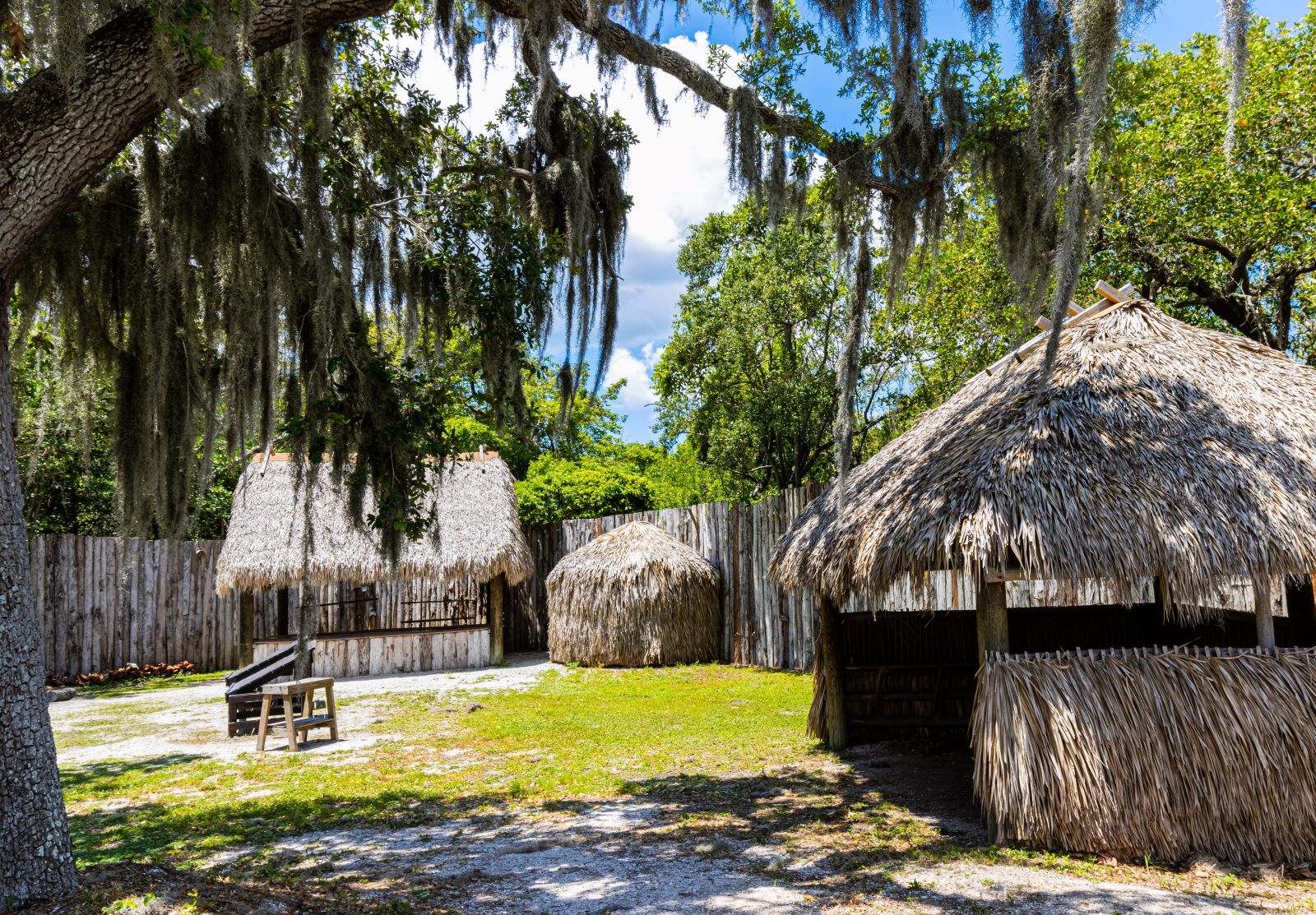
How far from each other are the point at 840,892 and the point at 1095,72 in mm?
3898

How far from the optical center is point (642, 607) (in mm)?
13141

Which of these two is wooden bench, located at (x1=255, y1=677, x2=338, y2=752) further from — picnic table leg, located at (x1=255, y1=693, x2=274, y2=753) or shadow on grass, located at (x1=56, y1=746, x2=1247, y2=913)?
shadow on grass, located at (x1=56, y1=746, x2=1247, y2=913)

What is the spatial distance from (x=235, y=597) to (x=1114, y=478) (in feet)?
47.2

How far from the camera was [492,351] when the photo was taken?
18.7 ft

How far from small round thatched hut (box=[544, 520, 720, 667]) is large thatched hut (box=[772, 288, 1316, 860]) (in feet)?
23.4

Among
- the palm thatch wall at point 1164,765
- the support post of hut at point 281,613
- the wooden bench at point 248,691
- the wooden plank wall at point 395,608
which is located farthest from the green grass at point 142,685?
the palm thatch wall at point 1164,765

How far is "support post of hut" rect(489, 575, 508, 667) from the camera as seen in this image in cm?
1444

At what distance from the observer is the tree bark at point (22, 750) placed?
10.2 feet

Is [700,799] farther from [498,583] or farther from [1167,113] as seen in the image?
[1167,113]

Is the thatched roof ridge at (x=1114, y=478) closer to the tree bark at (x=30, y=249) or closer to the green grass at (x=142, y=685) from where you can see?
the tree bark at (x=30, y=249)

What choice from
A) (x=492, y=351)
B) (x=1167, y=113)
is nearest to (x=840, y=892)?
(x=492, y=351)

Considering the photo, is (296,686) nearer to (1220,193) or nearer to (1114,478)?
(1114,478)

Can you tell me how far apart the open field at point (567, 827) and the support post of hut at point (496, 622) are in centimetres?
507

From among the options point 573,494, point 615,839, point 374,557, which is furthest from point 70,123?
point 573,494
